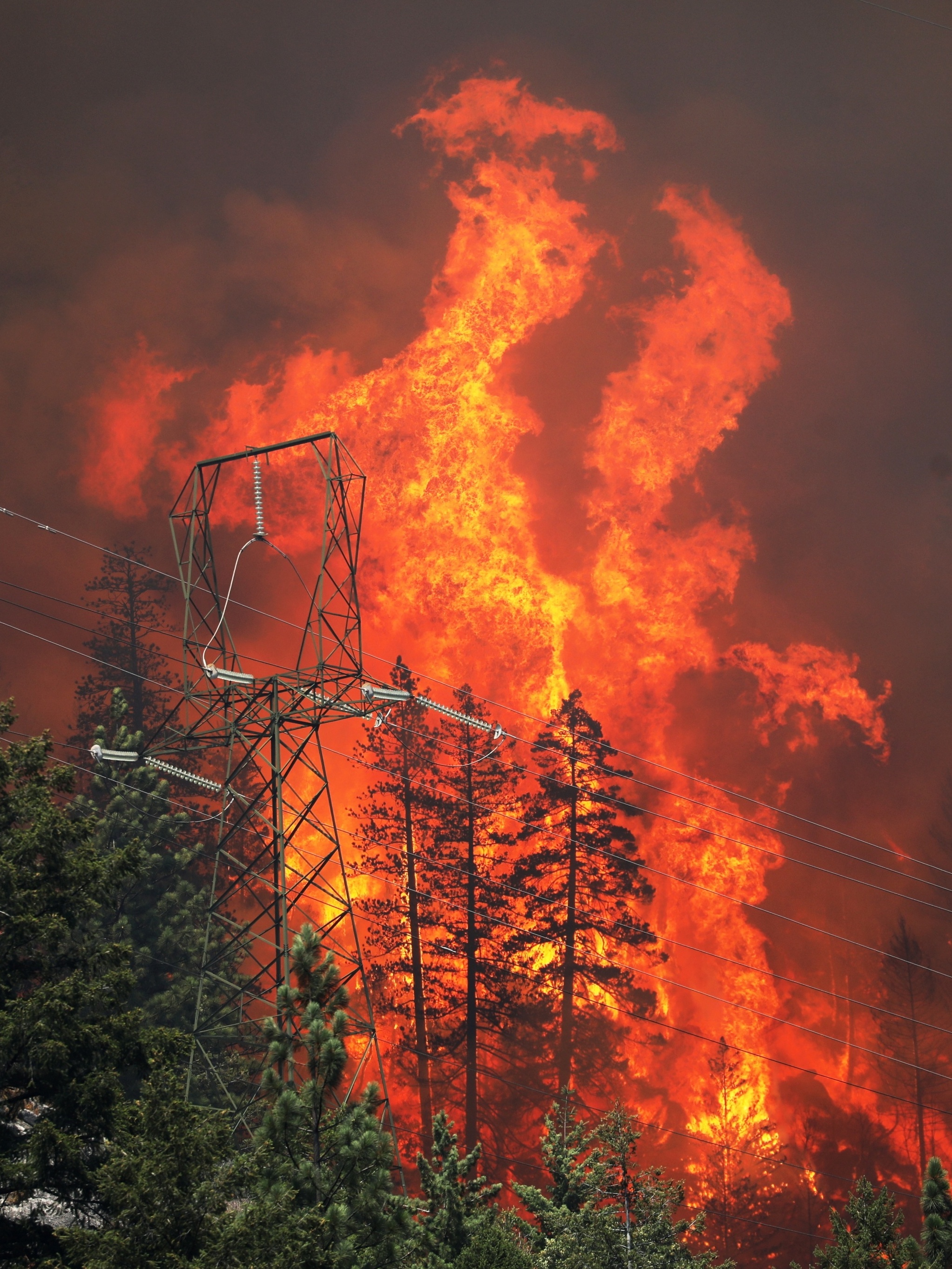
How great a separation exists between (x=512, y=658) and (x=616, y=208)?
29.5 meters

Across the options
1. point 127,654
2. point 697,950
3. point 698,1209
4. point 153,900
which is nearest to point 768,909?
point 697,950

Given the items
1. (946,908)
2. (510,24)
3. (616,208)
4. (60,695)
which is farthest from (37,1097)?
(510,24)

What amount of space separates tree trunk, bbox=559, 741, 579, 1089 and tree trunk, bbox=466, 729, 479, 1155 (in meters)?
3.38

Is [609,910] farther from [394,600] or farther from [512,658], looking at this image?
[394,600]

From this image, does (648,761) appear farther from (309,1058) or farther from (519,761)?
(309,1058)

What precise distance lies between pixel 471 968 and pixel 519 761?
16.5 meters

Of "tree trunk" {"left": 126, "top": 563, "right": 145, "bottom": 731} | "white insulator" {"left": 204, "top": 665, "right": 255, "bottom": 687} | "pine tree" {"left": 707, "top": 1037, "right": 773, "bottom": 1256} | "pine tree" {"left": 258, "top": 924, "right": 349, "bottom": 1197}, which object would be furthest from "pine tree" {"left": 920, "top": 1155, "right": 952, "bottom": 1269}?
"tree trunk" {"left": 126, "top": 563, "right": 145, "bottom": 731}

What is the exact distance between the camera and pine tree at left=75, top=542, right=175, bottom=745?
44594 millimetres

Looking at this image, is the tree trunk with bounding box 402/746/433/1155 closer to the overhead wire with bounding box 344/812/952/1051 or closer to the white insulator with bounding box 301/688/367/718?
the overhead wire with bounding box 344/812/952/1051

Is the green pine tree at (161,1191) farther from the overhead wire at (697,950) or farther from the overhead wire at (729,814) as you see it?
the overhead wire at (729,814)

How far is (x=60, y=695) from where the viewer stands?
55562 millimetres

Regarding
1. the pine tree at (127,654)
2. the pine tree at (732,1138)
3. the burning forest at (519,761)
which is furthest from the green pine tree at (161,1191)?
the pine tree at (127,654)

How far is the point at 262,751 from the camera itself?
46.9 metres

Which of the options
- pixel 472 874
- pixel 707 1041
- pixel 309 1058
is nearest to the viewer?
pixel 309 1058
